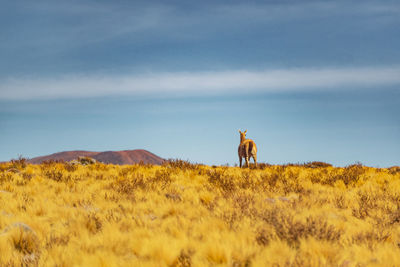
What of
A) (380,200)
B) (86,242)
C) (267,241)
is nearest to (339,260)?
(267,241)

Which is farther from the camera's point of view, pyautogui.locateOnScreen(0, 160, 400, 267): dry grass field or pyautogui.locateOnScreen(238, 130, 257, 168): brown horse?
pyautogui.locateOnScreen(238, 130, 257, 168): brown horse

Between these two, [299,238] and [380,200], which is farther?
[380,200]

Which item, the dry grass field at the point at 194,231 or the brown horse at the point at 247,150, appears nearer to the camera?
the dry grass field at the point at 194,231

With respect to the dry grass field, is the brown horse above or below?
above

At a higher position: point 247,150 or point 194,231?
point 247,150

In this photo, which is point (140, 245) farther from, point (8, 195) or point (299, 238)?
point (8, 195)

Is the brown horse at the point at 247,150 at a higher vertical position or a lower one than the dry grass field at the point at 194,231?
higher

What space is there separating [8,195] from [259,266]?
270 inches

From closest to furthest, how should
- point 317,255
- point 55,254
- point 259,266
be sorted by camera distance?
point 259,266 < point 317,255 < point 55,254

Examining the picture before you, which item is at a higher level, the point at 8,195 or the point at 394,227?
the point at 8,195

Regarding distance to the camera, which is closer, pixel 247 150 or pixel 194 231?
pixel 194 231

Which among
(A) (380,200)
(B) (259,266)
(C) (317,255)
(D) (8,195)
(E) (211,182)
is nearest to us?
(B) (259,266)

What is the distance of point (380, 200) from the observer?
727 centimetres

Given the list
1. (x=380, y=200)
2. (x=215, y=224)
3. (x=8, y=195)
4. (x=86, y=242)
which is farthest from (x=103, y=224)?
(x=380, y=200)
